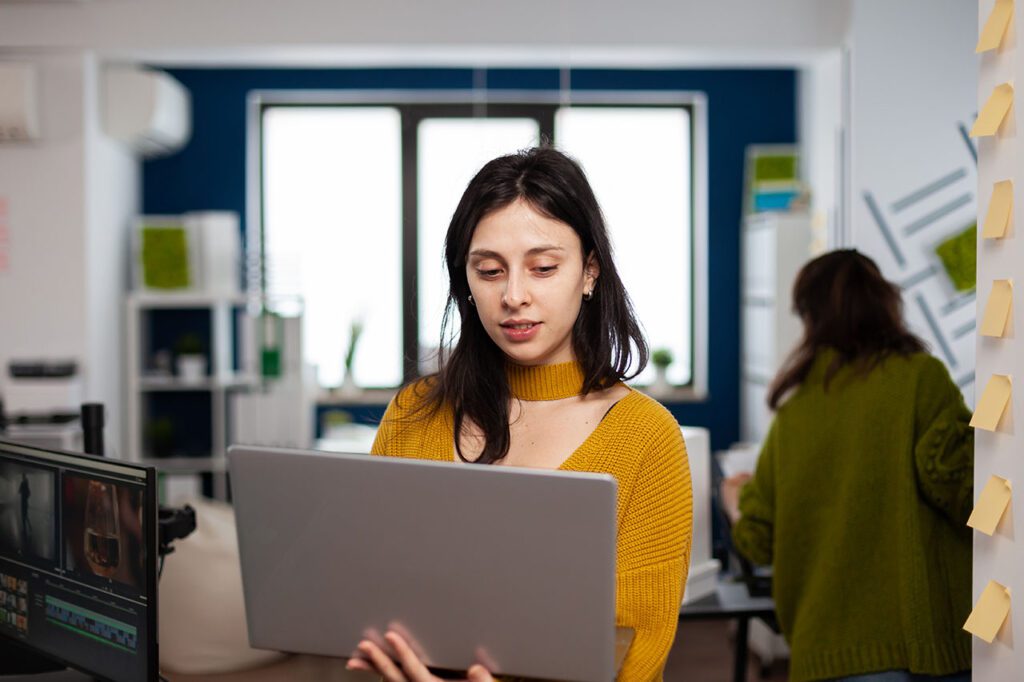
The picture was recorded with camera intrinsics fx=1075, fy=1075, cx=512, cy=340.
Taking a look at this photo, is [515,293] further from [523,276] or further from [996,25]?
[996,25]

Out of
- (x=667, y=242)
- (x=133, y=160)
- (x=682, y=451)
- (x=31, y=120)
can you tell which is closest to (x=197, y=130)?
(x=133, y=160)

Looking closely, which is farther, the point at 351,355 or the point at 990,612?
the point at 351,355

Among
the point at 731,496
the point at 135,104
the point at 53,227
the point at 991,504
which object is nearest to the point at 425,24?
the point at 135,104

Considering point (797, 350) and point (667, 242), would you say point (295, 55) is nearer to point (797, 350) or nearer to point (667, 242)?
point (667, 242)

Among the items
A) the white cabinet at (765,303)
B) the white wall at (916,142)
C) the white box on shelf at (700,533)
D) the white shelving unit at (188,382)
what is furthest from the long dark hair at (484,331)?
the white shelving unit at (188,382)

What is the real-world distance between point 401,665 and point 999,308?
95cm

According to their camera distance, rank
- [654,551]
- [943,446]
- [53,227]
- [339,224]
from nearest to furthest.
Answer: [654,551] < [943,446] < [53,227] < [339,224]

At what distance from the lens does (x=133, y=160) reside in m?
5.32

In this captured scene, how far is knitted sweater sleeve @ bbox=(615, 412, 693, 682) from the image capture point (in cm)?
131

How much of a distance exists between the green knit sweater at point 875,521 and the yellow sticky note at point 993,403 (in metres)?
0.61

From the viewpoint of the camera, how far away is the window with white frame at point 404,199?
223 inches

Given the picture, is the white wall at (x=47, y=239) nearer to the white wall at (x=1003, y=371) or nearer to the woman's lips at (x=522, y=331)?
the woman's lips at (x=522, y=331)

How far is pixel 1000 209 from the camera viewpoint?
1.50m

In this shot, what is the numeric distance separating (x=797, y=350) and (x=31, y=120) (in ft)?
11.0
